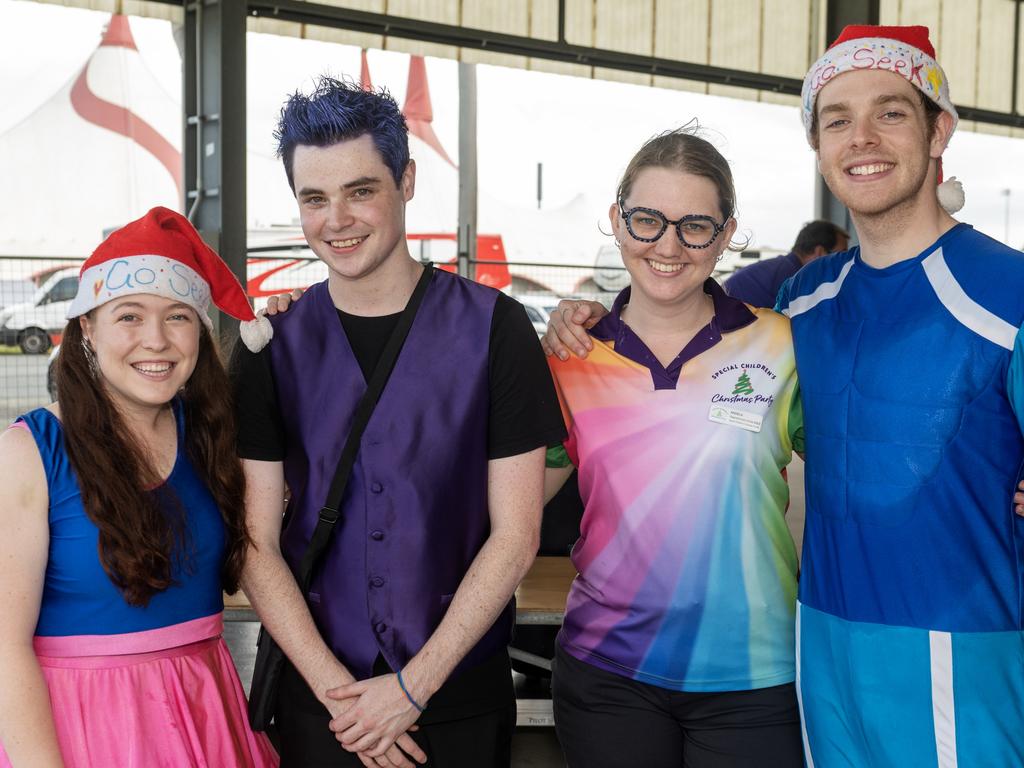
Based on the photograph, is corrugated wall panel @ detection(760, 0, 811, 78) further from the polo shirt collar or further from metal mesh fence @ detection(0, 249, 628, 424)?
the polo shirt collar

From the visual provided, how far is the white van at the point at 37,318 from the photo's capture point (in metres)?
5.95

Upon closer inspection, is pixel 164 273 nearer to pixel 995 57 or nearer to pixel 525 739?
pixel 525 739

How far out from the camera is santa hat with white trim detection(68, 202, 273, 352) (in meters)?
1.78

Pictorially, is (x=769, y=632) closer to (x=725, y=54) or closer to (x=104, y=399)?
(x=104, y=399)

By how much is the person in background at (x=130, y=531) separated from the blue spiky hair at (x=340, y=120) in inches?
11.3

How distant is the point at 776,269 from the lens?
4.93m

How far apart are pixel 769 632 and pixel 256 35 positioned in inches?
213

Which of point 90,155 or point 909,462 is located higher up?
point 90,155

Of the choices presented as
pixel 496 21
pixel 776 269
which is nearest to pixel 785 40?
Answer: pixel 496 21

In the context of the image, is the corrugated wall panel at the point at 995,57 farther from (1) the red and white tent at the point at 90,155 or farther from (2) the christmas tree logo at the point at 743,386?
(1) the red and white tent at the point at 90,155

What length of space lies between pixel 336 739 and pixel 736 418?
3.03 feet

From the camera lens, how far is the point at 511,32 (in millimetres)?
6688

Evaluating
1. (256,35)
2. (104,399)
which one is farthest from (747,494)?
(256,35)

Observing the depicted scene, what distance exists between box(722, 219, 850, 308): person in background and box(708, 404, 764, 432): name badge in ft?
8.76
